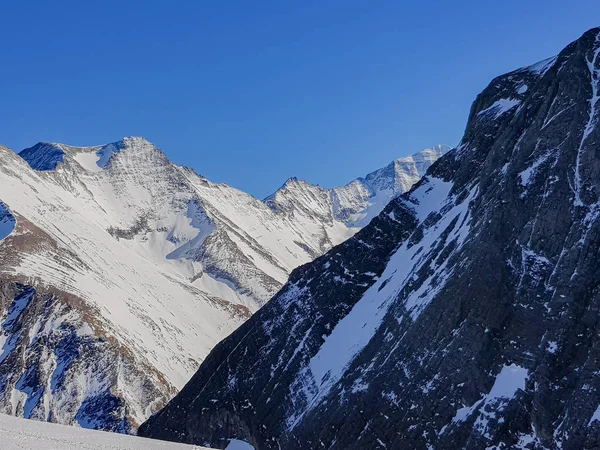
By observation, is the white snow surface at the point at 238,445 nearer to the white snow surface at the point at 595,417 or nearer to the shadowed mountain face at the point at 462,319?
the shadowed mountain face at the point at 462,319

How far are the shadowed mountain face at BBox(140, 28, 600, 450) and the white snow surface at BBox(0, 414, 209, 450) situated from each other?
1053 inches

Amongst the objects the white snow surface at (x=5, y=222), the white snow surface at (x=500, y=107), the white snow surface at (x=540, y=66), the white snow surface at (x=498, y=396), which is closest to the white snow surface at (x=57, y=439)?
the white snow surface at (x=498, y=396)

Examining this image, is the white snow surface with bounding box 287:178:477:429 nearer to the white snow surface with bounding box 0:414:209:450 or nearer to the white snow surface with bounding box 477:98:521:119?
the white snow surface with bounding box 477:98:521:119

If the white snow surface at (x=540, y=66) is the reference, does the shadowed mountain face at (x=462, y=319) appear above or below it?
below

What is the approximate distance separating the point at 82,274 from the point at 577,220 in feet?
490

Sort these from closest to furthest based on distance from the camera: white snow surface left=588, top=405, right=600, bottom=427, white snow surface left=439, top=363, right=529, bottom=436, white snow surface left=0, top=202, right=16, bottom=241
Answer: white snow surface left=588, top=405, right=600, bottom=427 → white snow surface left=439, top=363, right=529, bottom=436 → white snow surface left=0, top=202, right=16, bottom=241

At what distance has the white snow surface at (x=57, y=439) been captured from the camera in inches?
1534

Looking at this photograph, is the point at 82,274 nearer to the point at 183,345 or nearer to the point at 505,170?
the point at 183,345

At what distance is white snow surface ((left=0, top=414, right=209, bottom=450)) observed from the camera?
38969mm

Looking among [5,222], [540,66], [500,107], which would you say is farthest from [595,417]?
[5,222]

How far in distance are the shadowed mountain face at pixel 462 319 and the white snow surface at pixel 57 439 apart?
1053 inches

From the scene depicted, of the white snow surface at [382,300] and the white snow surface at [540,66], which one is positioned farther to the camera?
the white snow surface at [540,66]

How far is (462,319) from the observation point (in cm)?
6550

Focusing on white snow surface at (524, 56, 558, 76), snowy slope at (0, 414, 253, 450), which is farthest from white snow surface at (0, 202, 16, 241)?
snowy slope at (0, 414, 253, 450)
